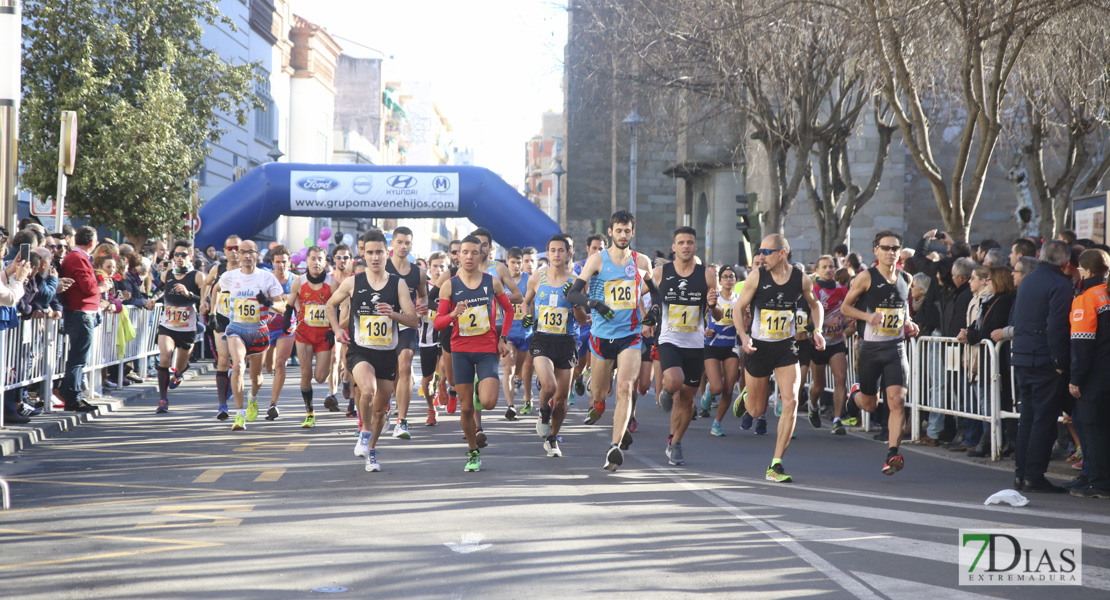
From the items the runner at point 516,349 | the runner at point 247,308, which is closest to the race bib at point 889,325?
the runner at point 516,349

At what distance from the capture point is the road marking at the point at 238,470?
30.7ft

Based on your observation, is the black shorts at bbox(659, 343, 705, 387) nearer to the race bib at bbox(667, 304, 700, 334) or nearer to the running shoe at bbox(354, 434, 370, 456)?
the race bib at bbox(667, 304, 700, 334)

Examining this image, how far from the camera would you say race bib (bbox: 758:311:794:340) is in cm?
992

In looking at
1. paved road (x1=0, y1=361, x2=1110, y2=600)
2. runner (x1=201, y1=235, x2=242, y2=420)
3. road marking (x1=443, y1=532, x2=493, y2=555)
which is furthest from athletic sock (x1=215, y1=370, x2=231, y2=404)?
road marking (x1=443, y1=532, x2=493, y2=555)

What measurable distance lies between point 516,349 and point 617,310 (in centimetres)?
471

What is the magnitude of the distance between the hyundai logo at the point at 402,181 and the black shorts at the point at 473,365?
1865 cm

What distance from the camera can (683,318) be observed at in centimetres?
1085

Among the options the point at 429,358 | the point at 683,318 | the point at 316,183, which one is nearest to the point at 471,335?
the point at 683,318

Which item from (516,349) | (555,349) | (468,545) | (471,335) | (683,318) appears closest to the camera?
(468,545)

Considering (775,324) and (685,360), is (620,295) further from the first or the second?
(775,324)

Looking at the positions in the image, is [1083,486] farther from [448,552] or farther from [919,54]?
[919,54]

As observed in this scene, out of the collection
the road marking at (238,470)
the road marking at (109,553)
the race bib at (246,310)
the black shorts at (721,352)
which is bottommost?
the road marking at (109,553)

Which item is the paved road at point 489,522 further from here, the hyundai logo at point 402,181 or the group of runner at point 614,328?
the hyundai logo at point 402,181

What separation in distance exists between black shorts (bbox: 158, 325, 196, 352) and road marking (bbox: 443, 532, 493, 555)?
9897 mm
